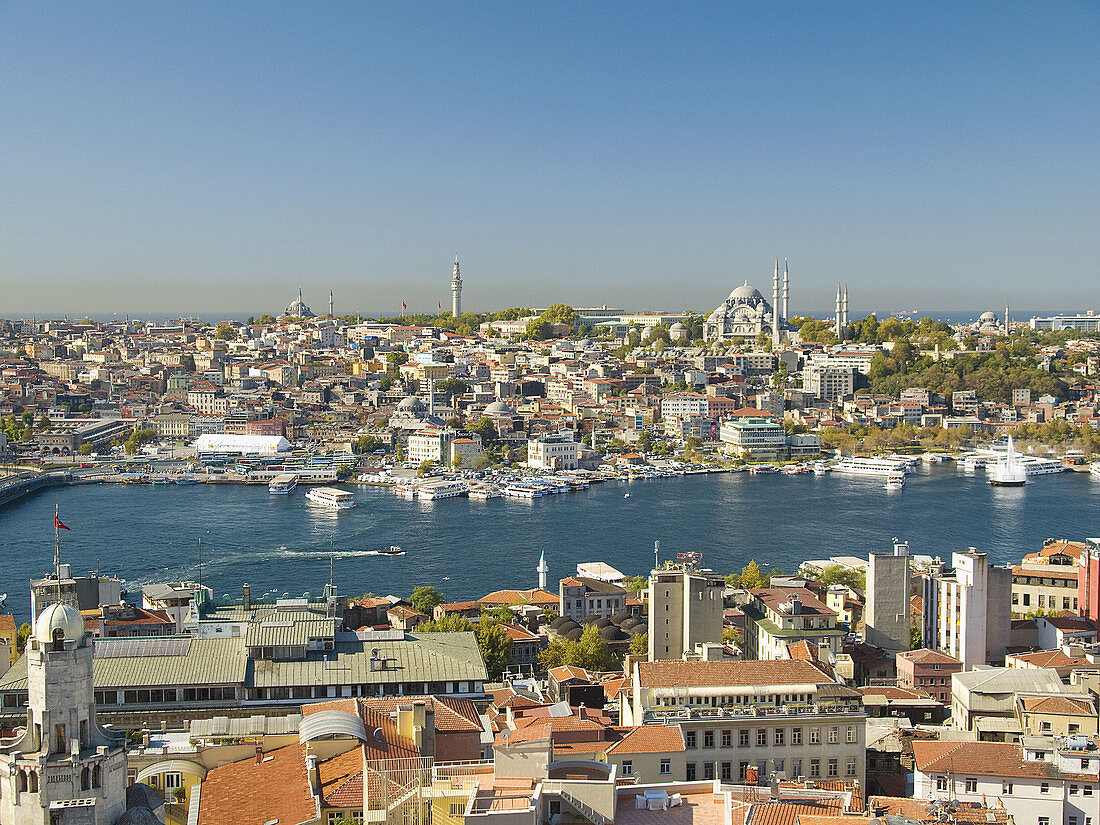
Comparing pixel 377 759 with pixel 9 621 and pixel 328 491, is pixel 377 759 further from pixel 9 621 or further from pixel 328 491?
pixel 328 491

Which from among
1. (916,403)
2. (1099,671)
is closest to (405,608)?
(1099,671)

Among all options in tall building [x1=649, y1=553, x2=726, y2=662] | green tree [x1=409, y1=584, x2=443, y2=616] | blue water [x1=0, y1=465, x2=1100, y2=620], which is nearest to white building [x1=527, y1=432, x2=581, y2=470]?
blue water [x1=0, y1=465, x2=1100, y2=620]

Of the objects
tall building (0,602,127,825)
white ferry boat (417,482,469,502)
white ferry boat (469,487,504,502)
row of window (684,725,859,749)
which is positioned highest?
tall building (0,602,127,825)

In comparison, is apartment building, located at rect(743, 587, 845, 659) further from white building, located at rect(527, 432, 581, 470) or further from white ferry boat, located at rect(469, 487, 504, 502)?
Result: white building, located at rect(527, 432, 581, 470)

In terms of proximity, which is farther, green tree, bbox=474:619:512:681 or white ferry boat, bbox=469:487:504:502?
white ferry boat, bbox=469:487:504:502

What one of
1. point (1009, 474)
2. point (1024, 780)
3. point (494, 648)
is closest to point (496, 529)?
point (494, 648)

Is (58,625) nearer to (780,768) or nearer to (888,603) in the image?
(780,768)

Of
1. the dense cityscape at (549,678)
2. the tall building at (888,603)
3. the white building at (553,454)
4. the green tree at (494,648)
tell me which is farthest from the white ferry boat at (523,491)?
the tall building at (888,603)
